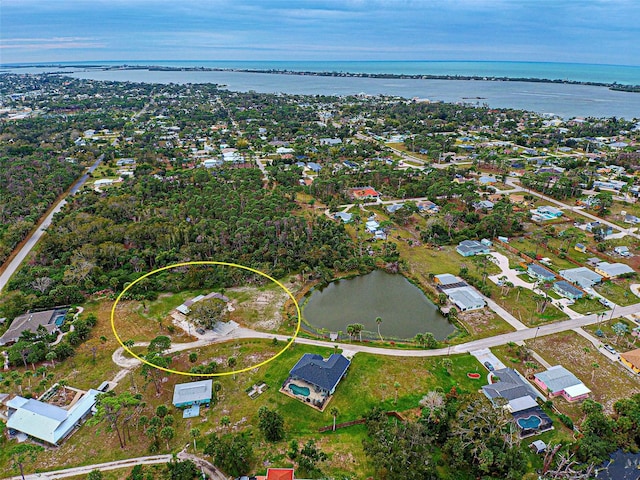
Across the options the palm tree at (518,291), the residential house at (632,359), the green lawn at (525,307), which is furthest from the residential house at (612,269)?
the residential house at (632,359)

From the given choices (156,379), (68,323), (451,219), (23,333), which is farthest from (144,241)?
(451,219)

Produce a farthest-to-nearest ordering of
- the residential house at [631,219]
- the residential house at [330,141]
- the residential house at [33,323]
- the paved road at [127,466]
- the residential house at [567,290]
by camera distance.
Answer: the residential house at [330,141] → the residential house at [631,219] → the residential house at [567,290] → the residential house at [33,323] → the paved road at [127,466]

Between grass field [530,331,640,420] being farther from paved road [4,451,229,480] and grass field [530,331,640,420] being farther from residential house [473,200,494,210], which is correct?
residential house [473,200,494,210]

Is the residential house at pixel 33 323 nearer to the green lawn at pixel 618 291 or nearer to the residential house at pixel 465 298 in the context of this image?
the residential house at pixel 465 298

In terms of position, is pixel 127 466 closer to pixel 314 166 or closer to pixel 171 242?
pixel 171 242

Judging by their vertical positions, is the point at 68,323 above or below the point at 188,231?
below

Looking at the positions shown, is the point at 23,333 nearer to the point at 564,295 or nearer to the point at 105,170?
the point at 564,295

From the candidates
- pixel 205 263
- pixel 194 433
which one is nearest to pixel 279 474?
pixel 194 433
